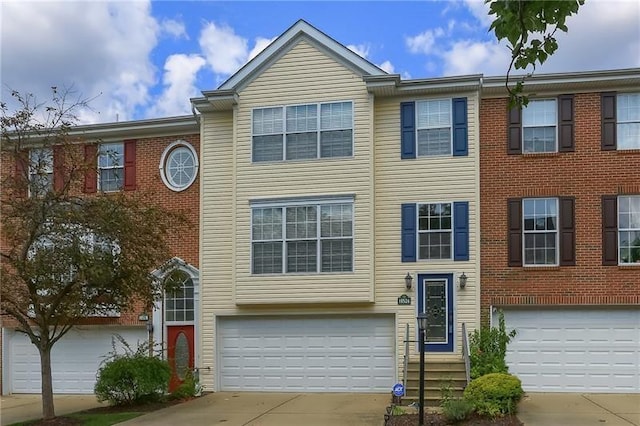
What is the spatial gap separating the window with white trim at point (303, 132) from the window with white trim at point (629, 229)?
21.7ft

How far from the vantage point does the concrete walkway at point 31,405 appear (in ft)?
47.5

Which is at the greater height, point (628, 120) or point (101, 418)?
point (628, 120)

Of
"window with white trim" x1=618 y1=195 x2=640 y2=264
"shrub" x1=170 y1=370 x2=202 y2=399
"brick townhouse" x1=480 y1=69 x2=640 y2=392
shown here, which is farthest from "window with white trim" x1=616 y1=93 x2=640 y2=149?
"shrub" x1=170 y1=370 x2=202 y2=399

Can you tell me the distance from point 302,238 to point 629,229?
7755 mm

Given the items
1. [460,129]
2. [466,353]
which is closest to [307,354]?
[466,353]

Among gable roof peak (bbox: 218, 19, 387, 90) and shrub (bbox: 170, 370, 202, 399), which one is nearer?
shrub (bbox: 170, 370, 202, 399)

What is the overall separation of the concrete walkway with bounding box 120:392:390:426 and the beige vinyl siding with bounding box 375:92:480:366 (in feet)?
6.75

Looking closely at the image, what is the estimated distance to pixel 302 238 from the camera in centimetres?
1655

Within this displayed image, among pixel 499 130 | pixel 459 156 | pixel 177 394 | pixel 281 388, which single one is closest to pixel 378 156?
pixel 459 156

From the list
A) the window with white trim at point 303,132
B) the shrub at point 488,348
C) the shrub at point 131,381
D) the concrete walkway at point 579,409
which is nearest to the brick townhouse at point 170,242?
the window with white trim at point 303,132

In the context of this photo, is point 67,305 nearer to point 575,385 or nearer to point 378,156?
point 378,156

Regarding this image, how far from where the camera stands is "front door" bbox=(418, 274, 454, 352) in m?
15.9

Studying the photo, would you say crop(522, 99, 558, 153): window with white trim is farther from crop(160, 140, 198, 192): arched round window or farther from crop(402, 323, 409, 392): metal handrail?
crop(160, 140, 198, 192): arched round window

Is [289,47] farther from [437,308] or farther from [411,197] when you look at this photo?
[437,308]
